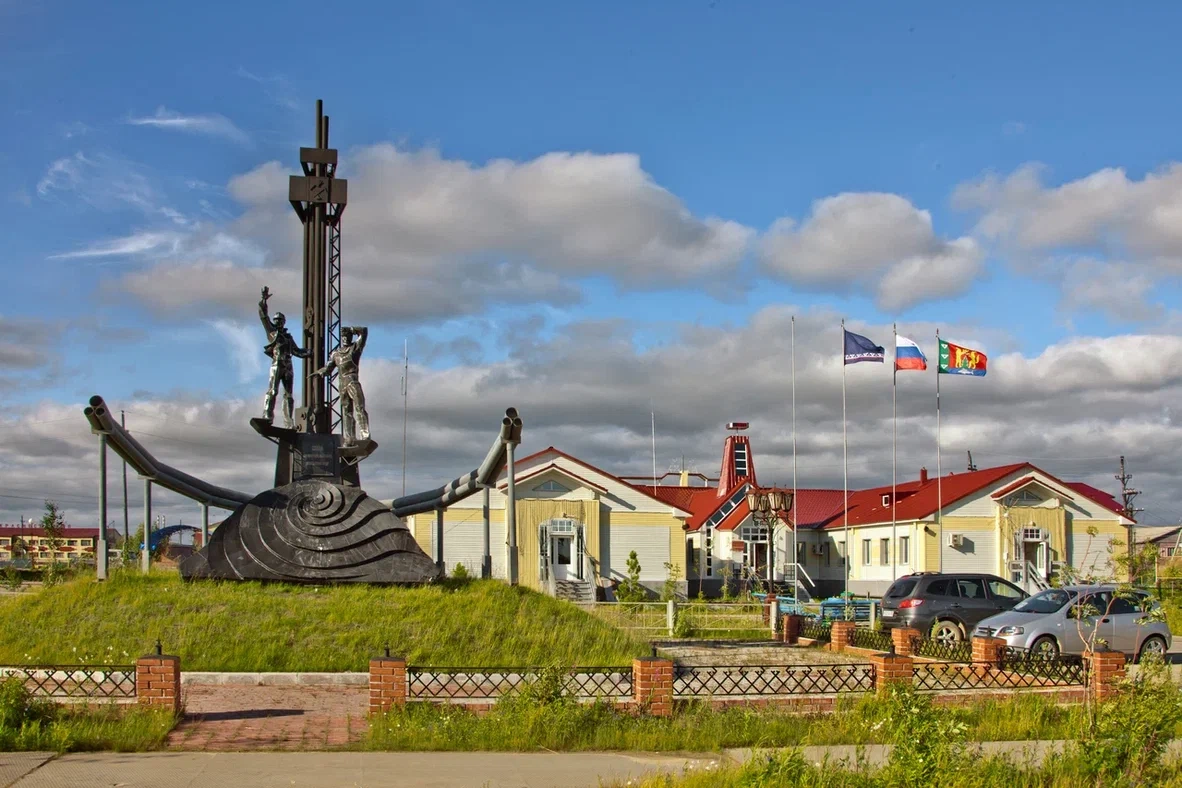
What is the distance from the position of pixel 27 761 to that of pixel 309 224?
1592 cm

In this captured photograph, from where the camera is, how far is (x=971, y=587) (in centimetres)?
2308

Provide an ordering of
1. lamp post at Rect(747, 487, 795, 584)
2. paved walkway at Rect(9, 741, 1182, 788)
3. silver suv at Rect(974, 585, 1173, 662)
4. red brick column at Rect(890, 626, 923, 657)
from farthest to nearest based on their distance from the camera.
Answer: lamp post at Rect(747, 487, 795, 584) → silver suv at Rect(974, 585, 1173, 662) → red brick column at Rect(890, 626, 923, 657) → paved walkway at Rect(9, 741, 1182, 788)

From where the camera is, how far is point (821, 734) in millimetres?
11977

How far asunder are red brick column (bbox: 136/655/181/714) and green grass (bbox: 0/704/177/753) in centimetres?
23

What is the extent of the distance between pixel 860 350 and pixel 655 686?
87.4 feet

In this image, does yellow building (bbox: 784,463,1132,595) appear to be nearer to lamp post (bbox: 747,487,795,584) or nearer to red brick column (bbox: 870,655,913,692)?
lamp post (bbox: 747,487,795,584)

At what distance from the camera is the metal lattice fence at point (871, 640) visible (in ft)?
59.5

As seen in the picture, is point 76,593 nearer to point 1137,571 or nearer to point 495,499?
point 1137,571

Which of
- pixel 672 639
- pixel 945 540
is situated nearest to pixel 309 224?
pixel 672 639

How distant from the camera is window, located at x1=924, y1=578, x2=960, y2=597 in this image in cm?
2286

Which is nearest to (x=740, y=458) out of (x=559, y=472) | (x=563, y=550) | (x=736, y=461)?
A: (x=736, y=461)

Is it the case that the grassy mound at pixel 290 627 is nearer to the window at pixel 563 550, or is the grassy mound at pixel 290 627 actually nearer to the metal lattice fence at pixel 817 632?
the metal lattice fence at pixel 817 632

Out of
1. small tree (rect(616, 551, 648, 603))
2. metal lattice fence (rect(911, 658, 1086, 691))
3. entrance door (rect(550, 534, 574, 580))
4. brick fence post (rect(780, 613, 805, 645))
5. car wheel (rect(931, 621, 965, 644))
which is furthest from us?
entrance door (rect(550, 534, 574, 580))

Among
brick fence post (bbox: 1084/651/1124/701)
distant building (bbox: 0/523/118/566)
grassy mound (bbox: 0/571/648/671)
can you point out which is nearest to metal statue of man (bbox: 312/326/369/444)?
grassy mound (bbox: 0/571/648/671)
